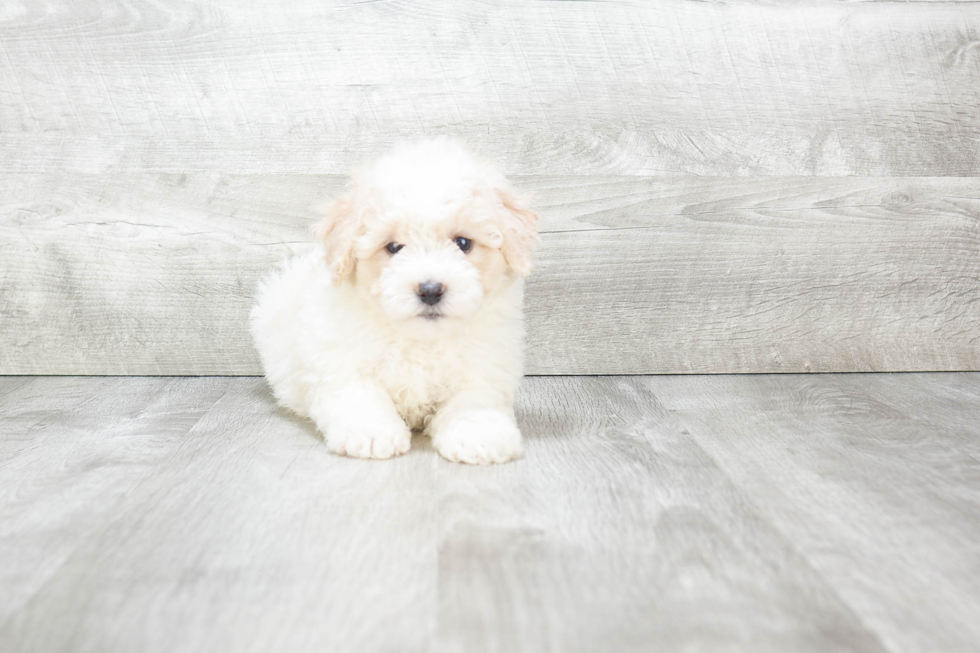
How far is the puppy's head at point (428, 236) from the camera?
1.82m

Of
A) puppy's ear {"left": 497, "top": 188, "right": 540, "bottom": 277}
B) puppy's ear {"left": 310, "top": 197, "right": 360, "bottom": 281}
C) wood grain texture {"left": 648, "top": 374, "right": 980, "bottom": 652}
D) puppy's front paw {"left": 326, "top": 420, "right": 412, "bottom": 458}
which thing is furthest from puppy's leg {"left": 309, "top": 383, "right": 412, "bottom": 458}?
wood grain texture {"left": 648, "top": 374, "right": 980, "bottom": 652}

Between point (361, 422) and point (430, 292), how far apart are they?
1.14 feet

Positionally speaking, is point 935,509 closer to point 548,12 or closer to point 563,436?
point 563,436

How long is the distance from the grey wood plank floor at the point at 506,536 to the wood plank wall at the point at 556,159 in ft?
1.89

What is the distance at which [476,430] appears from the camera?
1869mm

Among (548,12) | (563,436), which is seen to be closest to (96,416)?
(563,436)

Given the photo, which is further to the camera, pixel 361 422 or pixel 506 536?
pixel 361 422

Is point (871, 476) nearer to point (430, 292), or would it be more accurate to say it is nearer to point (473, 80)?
point (430, 292)

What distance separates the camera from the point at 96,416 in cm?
229

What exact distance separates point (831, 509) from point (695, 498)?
0.83 feet

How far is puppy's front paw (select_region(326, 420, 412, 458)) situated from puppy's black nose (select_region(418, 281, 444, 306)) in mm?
311

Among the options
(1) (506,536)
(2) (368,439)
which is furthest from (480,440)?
(1) (506,536)

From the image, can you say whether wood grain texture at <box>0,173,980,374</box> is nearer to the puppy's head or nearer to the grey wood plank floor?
the grey wood plank floor

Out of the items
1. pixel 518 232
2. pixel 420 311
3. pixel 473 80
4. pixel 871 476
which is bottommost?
pixel 871 476
